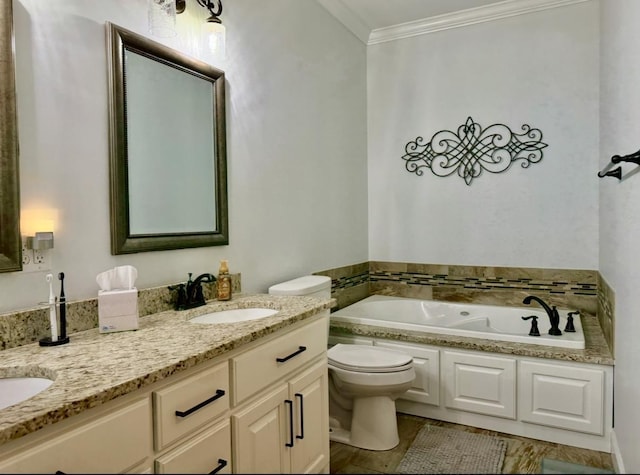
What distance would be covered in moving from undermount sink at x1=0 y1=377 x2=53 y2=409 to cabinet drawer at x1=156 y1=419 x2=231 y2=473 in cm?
36

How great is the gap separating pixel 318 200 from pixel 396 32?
1684mm

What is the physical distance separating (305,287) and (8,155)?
1.57 metres

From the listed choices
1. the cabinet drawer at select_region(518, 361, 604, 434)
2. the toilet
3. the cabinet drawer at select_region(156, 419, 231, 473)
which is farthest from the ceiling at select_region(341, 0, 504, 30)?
the cabinet drawer at select_region(156, 419, 231, 473)

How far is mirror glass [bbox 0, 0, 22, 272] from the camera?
142 centimetres

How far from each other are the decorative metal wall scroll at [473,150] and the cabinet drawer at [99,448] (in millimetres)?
3082

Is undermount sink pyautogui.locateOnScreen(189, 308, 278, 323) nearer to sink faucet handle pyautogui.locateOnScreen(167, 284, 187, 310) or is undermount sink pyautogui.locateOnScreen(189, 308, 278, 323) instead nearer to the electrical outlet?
sink faucet handle pyautogui.locateOnScreen(167, 284, 187, 310)

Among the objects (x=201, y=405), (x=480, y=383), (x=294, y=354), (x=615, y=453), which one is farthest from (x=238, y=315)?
(x=615, y=453)

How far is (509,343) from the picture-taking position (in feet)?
8.69

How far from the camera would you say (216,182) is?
2.33 m

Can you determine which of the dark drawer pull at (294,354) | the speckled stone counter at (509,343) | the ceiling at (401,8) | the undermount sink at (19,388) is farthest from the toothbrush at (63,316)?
the ceiling at (401,8)

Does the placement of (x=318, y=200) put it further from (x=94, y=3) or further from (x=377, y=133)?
(x=94, y=3)

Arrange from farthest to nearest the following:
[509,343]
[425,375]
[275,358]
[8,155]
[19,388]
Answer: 1. [425,375]
2. [509,343]
3. [275,358]
4. [8,155]
5. [19,388]

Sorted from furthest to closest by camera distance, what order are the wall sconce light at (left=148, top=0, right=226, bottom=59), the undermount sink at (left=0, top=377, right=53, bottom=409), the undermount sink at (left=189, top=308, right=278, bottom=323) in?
1. the undermount sink at (left=189, top=308, right=278, bottom=323)
2. the wall sconce light at (left=148, top=0, right=226, bottom=59)
3. the undermount sink at (left=0, top=377, right=53, bottom=409)

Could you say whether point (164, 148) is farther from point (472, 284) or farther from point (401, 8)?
point (472, 284)
